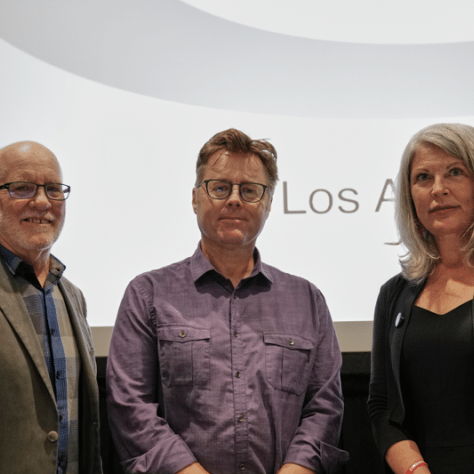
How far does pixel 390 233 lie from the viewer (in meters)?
2.24

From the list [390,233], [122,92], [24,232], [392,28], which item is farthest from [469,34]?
[24,232]

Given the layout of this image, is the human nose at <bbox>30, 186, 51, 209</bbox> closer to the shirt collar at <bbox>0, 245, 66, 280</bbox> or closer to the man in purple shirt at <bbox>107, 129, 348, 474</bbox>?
the shirt collar at <bbox>0, 245, 66, 280</bbox>

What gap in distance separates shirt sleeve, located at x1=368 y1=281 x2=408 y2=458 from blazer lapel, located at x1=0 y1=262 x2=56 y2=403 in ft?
Result: 3.07

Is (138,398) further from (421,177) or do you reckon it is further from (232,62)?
(232,62)

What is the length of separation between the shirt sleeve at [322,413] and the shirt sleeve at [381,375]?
0.35ft

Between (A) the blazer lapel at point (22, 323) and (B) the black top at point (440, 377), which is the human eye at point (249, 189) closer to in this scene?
(B) the black top at point (440, 377)

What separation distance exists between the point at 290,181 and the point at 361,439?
1114mm

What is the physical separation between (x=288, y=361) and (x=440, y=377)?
16.8 inches

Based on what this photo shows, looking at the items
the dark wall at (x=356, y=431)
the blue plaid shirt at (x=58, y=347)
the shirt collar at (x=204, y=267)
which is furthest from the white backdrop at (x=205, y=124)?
the blue plaid shirt at (x=58, y=347)

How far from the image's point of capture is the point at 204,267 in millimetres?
1678

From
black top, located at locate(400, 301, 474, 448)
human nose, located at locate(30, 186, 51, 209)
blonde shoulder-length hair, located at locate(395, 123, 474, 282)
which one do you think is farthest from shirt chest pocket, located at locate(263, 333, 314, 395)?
human nose, located at locate(30, 186, 51, 209)

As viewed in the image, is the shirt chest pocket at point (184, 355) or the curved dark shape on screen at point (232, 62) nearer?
the shirt chest pocket at point (184, 355)

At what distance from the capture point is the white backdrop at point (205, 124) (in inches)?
86.2

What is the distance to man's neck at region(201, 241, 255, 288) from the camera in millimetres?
1708
